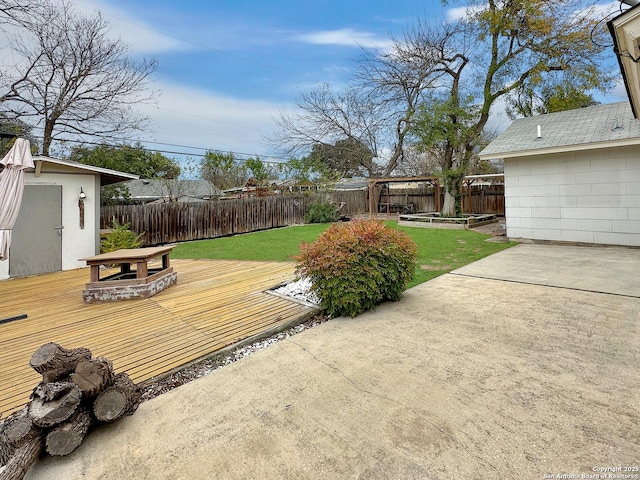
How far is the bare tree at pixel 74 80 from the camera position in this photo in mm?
11492

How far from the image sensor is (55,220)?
276 inches

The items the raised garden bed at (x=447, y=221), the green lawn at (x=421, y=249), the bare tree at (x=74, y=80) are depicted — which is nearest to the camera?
the green lawn at (x=421, y=249)

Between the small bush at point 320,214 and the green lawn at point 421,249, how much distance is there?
12.6 ft

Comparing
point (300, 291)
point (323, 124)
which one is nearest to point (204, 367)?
point (300, 291)

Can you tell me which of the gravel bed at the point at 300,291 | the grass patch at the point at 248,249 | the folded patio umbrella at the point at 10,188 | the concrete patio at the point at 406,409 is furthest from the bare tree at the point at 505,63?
the folded patio umbrella at the point at 10,188

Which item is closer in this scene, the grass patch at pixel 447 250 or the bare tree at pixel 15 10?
the grass patch at pixel 447 250

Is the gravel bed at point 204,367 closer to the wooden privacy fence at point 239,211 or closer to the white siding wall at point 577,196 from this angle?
the white siding wall at point 577,196

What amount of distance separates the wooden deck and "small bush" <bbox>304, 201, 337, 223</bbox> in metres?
10.0

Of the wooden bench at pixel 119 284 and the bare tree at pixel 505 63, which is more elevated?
the bare tree at pixel 505 63

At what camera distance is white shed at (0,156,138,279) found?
6605 mm

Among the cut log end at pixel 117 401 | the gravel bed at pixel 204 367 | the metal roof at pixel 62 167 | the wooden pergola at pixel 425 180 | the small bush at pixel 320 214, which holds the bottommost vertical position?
the gravel bed at pixel 204 367

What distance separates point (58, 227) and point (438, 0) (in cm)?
1723

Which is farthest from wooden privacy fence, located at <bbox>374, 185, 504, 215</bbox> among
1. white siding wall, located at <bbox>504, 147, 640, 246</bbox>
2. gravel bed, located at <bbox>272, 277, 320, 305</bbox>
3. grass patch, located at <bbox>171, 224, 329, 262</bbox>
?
gravel bed, located at <bbox>272, 277, 320, 305</bbox>

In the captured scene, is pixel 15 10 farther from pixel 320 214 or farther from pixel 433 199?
pixel 433 199
